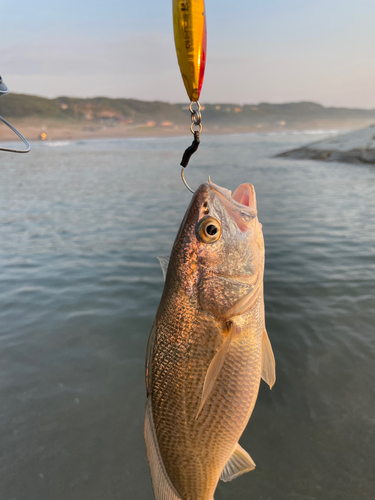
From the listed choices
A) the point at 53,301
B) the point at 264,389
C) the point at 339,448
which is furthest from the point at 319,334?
the point at 53,301

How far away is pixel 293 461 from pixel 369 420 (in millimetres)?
1146

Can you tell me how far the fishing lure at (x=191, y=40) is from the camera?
208 cm

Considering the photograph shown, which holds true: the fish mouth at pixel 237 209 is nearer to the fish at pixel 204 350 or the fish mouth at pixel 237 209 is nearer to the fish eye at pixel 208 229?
the fish at pixel 204 350

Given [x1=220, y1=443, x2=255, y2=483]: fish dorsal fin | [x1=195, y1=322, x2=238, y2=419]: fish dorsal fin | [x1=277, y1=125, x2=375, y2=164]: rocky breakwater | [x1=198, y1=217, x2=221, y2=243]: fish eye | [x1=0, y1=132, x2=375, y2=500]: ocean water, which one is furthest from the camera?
[x1=277, y1=125, x2=375, y2=164]: rocky breakwater

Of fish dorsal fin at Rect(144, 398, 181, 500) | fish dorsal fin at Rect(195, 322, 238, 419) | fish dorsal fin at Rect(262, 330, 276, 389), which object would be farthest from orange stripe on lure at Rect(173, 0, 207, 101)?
fish dorsal fin at Rect(144, 398, 181, 500)

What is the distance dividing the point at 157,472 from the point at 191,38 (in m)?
2.72

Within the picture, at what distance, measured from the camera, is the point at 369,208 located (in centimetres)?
1480

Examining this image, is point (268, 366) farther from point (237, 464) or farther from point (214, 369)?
point (237, 464)

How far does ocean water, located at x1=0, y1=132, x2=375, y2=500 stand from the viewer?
3641 millimetres

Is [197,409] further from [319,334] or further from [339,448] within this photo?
[319,334]

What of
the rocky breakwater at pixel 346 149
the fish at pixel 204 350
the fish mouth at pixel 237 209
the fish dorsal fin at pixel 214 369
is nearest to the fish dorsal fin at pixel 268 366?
the fish at pixel 204 350

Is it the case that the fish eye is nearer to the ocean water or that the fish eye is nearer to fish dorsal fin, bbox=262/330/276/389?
fish dorsal fin, bbox=262/330/276/389

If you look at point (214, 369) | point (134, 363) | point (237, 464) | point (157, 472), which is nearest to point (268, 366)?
point (214, 369)

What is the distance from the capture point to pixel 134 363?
17.6 feet
